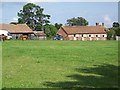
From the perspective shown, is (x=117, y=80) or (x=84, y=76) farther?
(x=84, y=76)

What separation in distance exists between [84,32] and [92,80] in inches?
3696

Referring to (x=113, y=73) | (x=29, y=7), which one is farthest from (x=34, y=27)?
(x=113, y=73)

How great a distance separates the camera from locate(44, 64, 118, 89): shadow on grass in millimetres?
11444

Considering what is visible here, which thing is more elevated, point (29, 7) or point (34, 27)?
point (29, 7)

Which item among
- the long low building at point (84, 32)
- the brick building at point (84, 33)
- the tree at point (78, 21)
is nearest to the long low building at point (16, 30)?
the brick building at point (84, 33)

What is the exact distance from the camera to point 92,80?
498 inches

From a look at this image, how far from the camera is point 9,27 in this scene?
94.1 metres

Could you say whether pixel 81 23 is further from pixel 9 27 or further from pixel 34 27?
pixel 9 27

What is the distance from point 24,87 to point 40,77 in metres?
2.36

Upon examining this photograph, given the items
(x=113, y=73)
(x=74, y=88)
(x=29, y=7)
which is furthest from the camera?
(x=29, y=7)

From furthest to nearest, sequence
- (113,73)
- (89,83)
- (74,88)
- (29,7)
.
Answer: (29,7), (113,73), (89,83), (74,88)

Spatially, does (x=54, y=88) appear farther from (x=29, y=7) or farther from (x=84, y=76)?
(x=29, y=7)

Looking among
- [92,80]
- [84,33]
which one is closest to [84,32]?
[84,33]

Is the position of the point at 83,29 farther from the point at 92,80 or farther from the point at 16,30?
the point at 92,80
